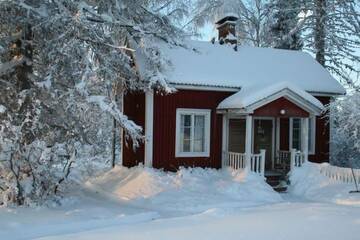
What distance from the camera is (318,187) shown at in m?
15.0

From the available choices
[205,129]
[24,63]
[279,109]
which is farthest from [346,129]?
[24,63]

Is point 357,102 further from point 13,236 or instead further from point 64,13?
→ point 13,236

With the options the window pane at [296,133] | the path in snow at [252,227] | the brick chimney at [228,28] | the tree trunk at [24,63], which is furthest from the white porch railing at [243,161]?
the tree trunk at [24,63]

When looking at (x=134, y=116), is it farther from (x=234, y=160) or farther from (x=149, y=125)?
(x=234, y=160)

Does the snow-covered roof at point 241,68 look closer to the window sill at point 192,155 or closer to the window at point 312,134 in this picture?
the window at point 312,134

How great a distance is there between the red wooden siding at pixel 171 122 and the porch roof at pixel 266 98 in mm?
604

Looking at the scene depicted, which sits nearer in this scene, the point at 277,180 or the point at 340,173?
the point at 340,173

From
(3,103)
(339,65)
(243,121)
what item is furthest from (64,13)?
(339,65)

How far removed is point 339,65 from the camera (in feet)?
84.0

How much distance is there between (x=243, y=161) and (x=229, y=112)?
1647 millimetres

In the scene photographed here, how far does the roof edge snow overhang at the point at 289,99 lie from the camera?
15.2 meters

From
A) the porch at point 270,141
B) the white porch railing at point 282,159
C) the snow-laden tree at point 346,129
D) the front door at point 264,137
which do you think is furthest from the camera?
the front door at point 264,137

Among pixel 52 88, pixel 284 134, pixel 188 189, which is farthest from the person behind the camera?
pixel 284 134

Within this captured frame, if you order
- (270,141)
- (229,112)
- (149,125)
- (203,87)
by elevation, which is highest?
(203,87)
